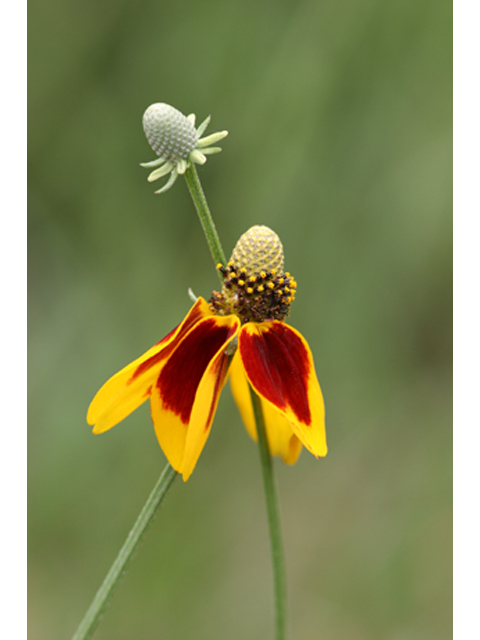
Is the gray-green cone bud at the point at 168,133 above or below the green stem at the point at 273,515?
above

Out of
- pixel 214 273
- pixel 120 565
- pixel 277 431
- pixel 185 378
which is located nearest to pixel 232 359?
pixel 185 378

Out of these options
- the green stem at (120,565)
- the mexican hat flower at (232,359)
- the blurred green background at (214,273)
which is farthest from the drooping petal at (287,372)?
the blurred green background at (214,273)

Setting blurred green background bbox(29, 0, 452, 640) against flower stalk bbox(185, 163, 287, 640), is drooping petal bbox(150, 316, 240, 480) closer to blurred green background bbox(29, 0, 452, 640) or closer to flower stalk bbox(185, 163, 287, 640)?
flower stalk bbox(185, 163, 287, 640)

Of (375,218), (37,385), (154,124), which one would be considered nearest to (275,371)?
(154,124)

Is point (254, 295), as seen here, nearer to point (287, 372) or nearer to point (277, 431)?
point (287, 372)

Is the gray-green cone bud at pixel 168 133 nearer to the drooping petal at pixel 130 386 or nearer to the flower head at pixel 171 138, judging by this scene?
the flower head at pixel 171 138
